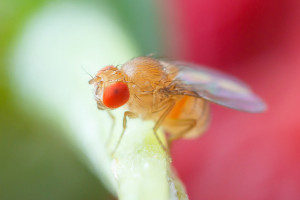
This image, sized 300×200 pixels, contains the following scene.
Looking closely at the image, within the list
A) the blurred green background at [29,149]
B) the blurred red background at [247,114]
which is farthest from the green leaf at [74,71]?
the blurred red background at [247,114]

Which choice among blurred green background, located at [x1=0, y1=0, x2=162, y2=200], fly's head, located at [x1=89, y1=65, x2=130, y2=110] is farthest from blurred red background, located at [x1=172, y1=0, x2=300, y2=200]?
fly's head, located at [x1=89, y1=65, x2=130, y2=110]

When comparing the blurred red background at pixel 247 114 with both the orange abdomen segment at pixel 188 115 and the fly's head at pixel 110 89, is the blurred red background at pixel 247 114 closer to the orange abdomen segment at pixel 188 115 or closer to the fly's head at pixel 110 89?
the orange abdomen segment at pixel 188 115

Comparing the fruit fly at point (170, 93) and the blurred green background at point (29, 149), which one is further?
the blurred green background at point (29, 149)

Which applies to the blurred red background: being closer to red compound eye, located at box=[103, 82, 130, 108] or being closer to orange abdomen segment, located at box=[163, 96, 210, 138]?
orange abdomen segment, located at box=[163, 96, 210, 138]

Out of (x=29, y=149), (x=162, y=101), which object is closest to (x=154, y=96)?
(x=162, y=101)

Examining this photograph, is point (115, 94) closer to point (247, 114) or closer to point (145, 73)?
point (145, 73)

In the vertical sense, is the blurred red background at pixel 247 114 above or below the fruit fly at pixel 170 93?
below

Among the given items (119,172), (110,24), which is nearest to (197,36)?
(110,24)

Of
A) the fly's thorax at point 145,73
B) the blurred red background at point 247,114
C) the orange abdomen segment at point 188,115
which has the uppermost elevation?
the fly's thorax at point 145,73
